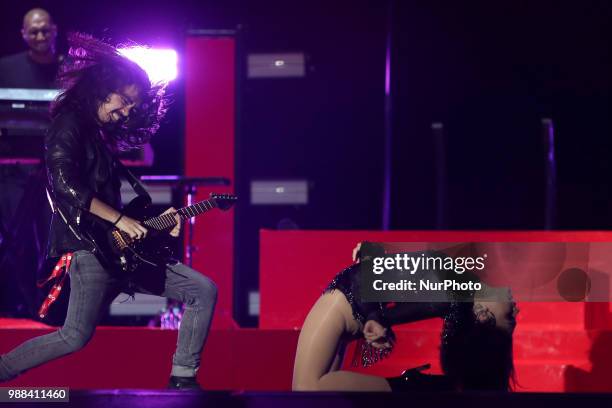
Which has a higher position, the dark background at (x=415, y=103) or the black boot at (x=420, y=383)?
the dark background at (x=415, y=103)

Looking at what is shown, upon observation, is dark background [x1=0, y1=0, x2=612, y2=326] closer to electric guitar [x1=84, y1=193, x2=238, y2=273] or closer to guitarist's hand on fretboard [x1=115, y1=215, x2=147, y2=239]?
electric guitar [x1=84, y1=193, x2=238, y2=273]

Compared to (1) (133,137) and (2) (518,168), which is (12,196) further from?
(2) (518,168)

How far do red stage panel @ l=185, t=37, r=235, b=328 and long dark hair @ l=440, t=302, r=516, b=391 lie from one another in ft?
11.3

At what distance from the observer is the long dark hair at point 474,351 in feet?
10.4

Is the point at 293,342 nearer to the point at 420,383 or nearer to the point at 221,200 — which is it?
the point at 221,200

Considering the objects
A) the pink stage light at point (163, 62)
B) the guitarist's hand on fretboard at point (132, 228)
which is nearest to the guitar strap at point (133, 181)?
the guitarist's hand on fretboard at point (132, 228)

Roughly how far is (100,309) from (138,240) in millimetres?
324

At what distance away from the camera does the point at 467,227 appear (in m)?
7.59

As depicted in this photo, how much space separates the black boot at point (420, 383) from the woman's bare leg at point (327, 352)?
1.5 inches

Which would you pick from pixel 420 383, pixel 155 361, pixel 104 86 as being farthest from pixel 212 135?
pixel 420 383

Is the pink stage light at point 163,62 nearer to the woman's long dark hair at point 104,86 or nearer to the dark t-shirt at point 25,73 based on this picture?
the dark t-shirt at point 25,73

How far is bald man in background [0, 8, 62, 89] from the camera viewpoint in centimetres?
581

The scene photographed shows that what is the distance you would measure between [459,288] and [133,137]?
1618 millimetres

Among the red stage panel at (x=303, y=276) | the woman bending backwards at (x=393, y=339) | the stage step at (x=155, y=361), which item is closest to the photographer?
the woman bending backwards at (x=393, y=339)
